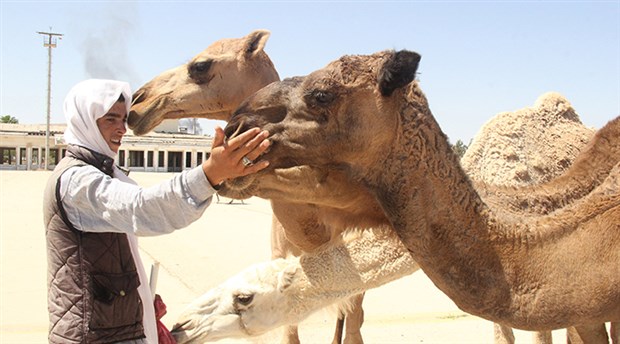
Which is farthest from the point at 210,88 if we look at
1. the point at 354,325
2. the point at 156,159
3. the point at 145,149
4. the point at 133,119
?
the point at 156,159

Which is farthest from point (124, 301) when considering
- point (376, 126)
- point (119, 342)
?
point (376, 126)

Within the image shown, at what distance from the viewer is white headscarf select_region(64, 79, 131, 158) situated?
3039mm

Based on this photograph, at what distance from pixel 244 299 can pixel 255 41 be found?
6.90 feet

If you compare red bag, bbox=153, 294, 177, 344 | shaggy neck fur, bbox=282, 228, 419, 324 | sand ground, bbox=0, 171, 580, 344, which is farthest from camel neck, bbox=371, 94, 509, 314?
sand ground, bbox=0, 171, 580, 344

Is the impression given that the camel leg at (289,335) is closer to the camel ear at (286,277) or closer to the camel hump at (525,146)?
the camel ear at (286,277)

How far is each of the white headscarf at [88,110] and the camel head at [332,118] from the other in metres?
0.58

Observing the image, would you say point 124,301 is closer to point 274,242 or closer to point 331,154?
point 331,154

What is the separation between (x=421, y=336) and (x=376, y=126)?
5.70m

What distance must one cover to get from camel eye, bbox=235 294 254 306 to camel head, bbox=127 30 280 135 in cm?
147

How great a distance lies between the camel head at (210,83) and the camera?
5422mm

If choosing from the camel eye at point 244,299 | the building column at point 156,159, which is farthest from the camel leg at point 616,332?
the building column at point 156,159

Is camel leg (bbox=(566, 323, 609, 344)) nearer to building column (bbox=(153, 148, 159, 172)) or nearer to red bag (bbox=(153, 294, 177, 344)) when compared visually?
red bag (bbox=(153, 294, 177, 344))

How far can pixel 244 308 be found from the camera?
5098mm

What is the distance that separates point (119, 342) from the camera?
3045 mm
